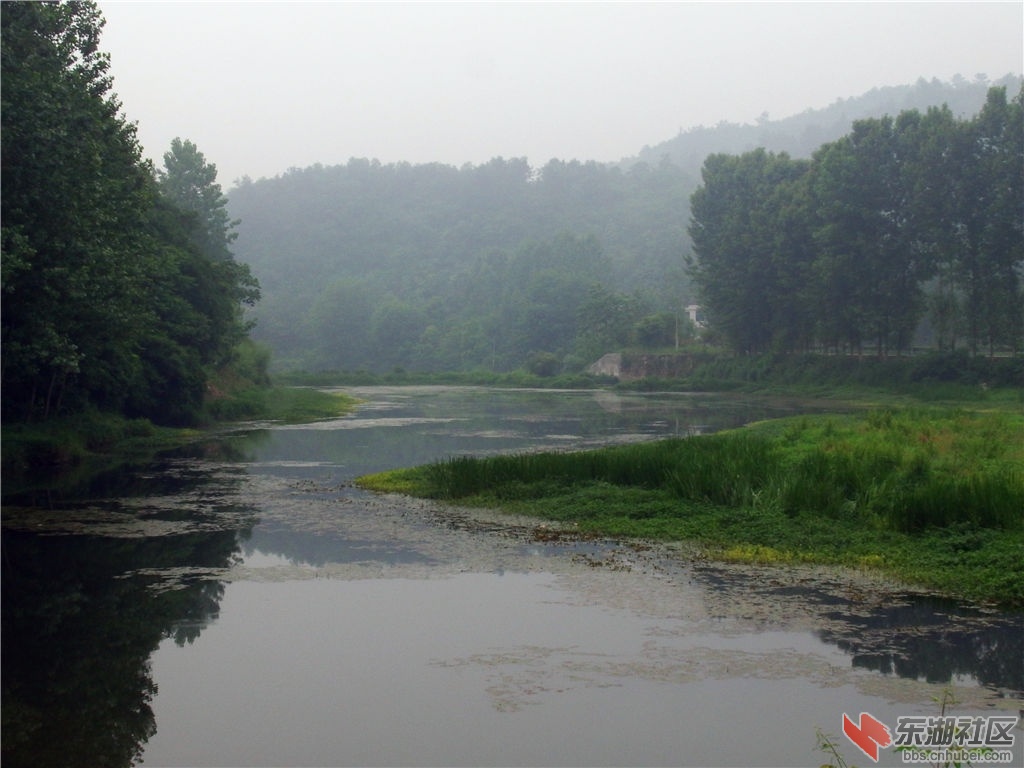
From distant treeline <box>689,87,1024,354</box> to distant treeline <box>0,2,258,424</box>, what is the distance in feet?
123

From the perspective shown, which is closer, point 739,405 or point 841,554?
point 841,554

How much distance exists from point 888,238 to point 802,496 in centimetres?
4575

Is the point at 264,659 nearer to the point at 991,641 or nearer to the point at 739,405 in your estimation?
the point at 991,641

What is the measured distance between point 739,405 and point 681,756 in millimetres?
44734

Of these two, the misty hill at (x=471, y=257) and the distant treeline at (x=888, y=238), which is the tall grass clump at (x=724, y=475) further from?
the misty hill at (x=471, y=257)

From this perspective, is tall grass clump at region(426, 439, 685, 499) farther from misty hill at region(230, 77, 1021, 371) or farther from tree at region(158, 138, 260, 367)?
misty hill at region(230, 77, 1021, 371)

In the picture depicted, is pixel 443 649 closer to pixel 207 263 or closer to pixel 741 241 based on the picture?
pixel 207 263

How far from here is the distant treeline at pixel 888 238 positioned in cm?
5012

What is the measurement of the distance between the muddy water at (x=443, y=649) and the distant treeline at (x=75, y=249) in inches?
280

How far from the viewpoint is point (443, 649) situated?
366 inches

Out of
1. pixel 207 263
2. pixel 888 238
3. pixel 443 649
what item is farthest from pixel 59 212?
pixel 888 238

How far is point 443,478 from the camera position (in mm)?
18250

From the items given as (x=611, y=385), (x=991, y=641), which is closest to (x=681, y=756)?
(x=991, y=641)

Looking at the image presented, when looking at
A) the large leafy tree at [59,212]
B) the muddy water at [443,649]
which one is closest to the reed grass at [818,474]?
the muddy water at [443,649]
